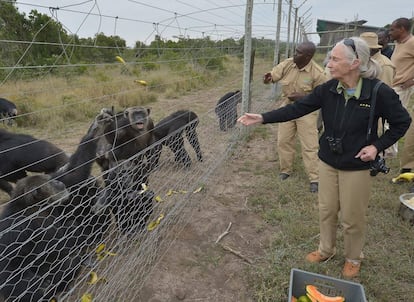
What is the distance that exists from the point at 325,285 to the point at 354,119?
1.26 m

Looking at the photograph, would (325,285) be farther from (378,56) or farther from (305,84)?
(378,56)

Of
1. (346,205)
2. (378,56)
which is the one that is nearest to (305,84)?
(378,56)

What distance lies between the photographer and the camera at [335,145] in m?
2.46

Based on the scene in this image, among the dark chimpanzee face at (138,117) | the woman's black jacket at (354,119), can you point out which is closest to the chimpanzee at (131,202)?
the dark chimpanzee face at (138,117)

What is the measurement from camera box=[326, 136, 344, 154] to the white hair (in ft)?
1.62

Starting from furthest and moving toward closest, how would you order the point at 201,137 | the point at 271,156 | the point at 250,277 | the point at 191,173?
the point at 201,137, the point at 271,156, the point at 191,173, the point at 250,277

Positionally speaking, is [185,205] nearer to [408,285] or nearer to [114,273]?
[114,273]

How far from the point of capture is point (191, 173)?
211 inches

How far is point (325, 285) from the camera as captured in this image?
8.06 ft

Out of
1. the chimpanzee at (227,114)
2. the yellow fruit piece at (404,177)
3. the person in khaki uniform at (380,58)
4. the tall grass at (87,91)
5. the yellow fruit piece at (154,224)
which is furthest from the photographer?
the tall grass at (87,91)

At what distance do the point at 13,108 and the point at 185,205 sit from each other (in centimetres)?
537

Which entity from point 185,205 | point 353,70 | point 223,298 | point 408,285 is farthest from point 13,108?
point 408,285

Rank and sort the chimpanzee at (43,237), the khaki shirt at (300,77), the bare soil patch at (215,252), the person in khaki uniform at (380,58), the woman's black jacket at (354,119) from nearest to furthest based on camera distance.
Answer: the chimpanzee at (43,237)
the woman's black jacket at (354,119)
the bare soil patch at (215,252)
the person in khaki uniform at (380,58)
the khaki shirt at (300,77)

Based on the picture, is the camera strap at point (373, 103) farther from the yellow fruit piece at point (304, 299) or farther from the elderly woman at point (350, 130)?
the yellow fruit piece at point (304, 299)
